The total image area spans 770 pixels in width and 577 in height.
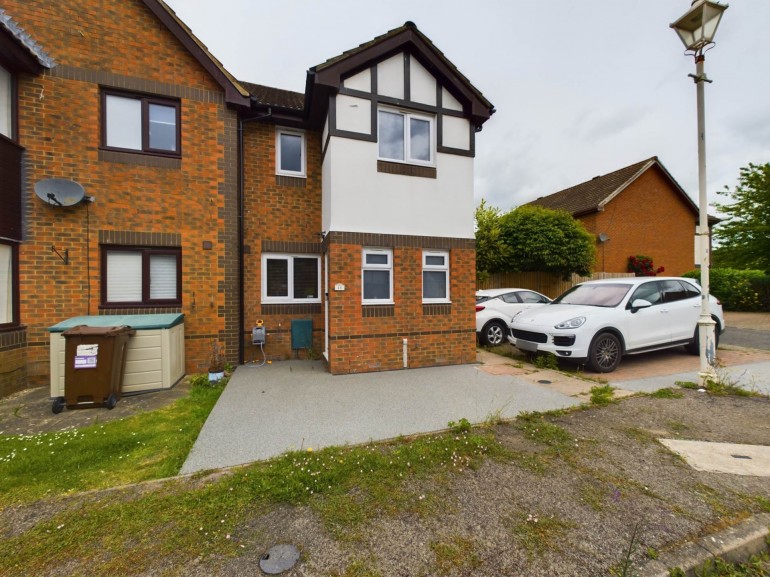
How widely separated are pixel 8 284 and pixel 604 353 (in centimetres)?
1059

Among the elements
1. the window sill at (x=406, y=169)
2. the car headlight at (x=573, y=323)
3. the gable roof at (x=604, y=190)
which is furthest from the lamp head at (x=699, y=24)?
the gable roof at (x=604, y=190)

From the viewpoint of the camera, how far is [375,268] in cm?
669

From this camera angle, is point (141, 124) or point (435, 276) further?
point (435, 276)

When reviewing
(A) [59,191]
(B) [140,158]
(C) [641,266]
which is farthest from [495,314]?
(C) [641,266]

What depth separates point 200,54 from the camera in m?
6.62

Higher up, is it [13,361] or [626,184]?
[626,184]

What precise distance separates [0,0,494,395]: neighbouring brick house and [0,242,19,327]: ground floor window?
0.02 metres

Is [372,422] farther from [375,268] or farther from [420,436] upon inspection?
[375,268]

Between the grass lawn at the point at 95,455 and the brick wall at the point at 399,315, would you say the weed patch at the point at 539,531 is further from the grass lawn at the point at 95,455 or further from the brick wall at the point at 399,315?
the brick wall at the point at 399,315

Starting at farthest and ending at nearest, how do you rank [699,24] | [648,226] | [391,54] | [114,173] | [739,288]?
1. [648,226]
2. [739,288]
3. [391,54]
4. [114,173]
5. [699,24]

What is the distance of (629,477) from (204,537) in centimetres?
338

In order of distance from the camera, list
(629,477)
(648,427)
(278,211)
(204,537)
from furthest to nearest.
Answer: (278,211)
(648,427)
(629,477)
(204,537)

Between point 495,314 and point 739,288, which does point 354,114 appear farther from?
point 739,288

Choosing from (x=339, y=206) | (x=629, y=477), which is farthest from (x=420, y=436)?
(x=339, y=206)
